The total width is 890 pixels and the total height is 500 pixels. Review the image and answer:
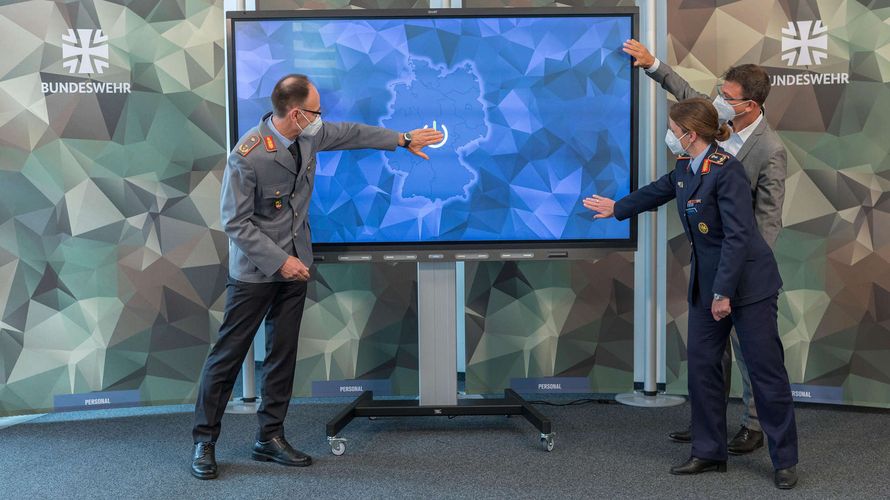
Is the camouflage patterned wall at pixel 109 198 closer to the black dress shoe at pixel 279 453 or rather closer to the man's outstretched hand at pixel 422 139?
the black dress shoe at pixel 279 453

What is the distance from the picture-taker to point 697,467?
3.37 metres

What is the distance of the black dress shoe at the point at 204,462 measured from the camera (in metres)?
3.39

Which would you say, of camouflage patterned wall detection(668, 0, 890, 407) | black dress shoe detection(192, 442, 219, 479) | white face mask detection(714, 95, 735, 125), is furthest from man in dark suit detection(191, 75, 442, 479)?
camouflage patterned wall detection(668, 0, 890, 407)

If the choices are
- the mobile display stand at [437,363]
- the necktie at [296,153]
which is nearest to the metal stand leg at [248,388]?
the mobile display stand at [437,363]

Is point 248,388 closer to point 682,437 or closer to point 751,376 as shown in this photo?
point 682,437

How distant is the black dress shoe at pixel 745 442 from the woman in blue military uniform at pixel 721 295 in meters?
0.29

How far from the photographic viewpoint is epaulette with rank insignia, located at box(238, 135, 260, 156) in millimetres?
3411

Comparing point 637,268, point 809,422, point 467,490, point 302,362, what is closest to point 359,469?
point 467,490

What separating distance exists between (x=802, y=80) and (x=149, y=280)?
3.72 meters

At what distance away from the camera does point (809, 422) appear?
4.19 meters

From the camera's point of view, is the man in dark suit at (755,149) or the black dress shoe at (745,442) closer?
the man in dark suit at (755,149)

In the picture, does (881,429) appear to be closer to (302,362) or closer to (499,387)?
(499,387)

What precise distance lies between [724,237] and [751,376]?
1.88 ft

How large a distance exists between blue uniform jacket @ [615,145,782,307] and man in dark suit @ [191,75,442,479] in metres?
1.59
